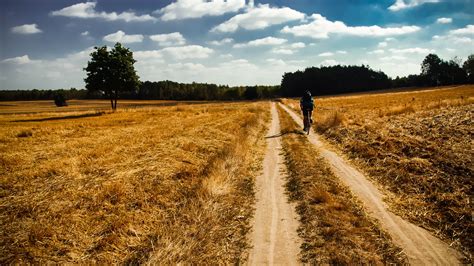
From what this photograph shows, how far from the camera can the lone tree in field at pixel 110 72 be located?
44.2 m

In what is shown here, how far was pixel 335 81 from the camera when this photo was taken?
130m

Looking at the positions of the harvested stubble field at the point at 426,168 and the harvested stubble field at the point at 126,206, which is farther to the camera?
the harvested stubble field at the point at 426,168

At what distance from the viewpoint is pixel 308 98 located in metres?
18.8

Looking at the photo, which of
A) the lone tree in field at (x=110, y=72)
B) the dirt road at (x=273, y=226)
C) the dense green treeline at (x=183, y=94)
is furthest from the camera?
the dense green treeline at (x=183, y=94)

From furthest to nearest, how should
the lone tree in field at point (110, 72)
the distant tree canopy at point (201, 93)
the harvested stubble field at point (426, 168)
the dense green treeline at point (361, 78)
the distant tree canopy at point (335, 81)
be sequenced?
1. the distant tree canopy at point (201, 93)
2. the distant tree canopy at point (335, 81)
3. the dense green treeline at point (361, 78)
4. the lone tree in field at point (110, 72)
5. the harvested stubble field at point (426, 168)

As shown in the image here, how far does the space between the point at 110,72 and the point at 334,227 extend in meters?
46.4

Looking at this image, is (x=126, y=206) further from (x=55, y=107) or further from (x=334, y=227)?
(x=55, y=107)

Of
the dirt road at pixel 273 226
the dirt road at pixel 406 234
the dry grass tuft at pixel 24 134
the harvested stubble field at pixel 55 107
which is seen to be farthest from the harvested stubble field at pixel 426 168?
the harvested stubble field at pixel 55 107

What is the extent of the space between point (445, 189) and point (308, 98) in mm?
12360

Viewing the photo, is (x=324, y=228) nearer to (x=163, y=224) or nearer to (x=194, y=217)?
(x=194, y=217)

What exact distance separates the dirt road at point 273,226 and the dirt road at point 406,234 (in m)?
1.84

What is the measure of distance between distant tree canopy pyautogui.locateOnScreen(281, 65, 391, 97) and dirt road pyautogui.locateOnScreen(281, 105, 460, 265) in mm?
126470

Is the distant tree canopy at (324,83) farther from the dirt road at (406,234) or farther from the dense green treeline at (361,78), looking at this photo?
the dirt road at (406,234)

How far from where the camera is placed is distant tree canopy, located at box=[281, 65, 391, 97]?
428 feet
